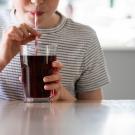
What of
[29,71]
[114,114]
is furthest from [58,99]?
[114,114]

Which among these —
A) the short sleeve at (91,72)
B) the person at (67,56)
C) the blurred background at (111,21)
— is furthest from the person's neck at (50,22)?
the blurred background at (111,21)

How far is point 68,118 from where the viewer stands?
73 cm

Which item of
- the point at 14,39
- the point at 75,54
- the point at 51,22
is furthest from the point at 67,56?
the point at 14,39

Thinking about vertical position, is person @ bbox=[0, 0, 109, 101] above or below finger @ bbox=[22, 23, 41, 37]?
below

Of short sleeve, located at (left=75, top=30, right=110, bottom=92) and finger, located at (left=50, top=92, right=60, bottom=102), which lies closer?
finger, located at (left=50, top=92, right=60, bottom=102)

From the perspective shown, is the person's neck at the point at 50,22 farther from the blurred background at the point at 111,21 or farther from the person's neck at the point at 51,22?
the blurred background at the point at 111,21

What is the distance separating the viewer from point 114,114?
0.78 m

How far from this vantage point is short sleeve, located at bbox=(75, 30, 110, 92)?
4.39 feet

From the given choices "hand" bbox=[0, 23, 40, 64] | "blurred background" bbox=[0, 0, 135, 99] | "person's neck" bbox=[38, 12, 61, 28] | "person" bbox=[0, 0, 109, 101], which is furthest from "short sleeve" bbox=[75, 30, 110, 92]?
"blurred background" bbox=[0, 0, 135, 99]

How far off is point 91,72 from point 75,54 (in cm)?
9

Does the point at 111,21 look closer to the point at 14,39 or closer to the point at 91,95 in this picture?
the point at 91,95

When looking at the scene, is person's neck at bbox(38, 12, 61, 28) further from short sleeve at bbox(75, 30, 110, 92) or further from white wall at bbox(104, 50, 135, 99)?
white wall at bbox(104, 50, 135, 99)

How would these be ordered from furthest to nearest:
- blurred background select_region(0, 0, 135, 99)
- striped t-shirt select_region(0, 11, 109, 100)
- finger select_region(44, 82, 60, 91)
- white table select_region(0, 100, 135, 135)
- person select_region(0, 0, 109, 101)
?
blurred background select_region(0, 0, 135, 99) < striped t-shirt select_region(0, 11, 109, 100) < person select_region(0, 0, 109, 101) < finger select_region(44, 82, 60, 91) < white table select_region(0, 100, 135, 135)

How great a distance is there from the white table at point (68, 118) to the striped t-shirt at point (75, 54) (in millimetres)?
377
